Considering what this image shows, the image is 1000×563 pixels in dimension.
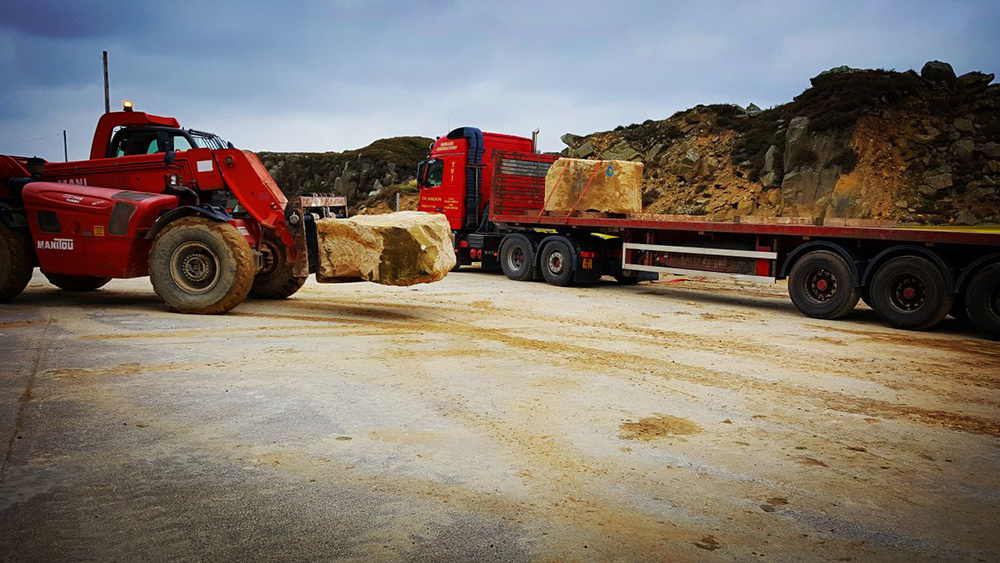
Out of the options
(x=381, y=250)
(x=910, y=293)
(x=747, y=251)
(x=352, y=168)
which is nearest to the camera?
(x=381, y=250)

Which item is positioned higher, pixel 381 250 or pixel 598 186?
pixel 598 186

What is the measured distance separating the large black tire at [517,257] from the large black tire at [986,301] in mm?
9134

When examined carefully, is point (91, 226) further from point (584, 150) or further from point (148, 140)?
point (584, 150)

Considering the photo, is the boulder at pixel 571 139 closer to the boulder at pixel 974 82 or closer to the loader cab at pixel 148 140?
the boulder at pixel 974 82

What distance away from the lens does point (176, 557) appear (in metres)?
3.22

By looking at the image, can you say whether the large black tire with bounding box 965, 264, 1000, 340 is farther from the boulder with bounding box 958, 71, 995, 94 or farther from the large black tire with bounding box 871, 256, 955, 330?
the boulder with bounding box 958, 71, 995, 94

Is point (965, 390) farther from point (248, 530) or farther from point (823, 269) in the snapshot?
point (248, 530)

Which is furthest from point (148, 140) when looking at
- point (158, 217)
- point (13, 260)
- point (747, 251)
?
point (747, 251)

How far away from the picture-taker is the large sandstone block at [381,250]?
32.1 ft

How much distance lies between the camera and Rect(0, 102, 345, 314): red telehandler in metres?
9.98

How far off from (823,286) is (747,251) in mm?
1515

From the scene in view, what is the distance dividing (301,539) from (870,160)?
26038 mm

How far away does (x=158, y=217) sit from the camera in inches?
412

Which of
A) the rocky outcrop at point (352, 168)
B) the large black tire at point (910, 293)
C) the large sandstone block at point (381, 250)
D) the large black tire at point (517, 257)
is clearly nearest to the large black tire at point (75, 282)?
the large sandstone block at point (381, 250)
